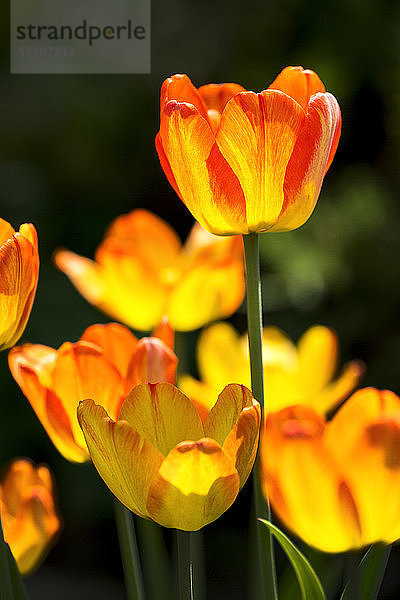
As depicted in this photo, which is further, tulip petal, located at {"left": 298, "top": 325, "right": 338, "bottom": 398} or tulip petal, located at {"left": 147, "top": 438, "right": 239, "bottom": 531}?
tulip petal, located at {"left": 298, "top": 325, "right": 338, "bottom": 398}

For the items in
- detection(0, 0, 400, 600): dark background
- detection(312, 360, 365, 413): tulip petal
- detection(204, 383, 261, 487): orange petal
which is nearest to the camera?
detection(204, 383, 261, 487): orange petal

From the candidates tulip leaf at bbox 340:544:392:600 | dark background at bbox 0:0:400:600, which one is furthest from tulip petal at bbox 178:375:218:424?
dark background at bbox 0:0:400:600

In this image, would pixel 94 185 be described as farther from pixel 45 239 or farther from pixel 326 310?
pixel 326 310

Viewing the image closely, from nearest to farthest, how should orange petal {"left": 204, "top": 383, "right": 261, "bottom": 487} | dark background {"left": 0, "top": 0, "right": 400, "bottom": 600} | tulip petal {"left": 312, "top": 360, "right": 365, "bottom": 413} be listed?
1. orange petal {"left": 204, "top": 383, "right": 261, "bottom": 487}
2. tulip petal {"left": 312, "top": 360, "right": 365, "bottom": 413}
3. dark background {"left": 0, "top": 0, "right": 400, "bottom": 600}

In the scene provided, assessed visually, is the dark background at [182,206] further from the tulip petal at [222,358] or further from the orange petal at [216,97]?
the orange petal at [216,97]

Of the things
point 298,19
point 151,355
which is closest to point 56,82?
point 298,19

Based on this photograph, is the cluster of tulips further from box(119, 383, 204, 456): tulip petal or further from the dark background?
the dark background

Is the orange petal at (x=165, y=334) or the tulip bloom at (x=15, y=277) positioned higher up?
the tulip bloom at (x=15, y=277)

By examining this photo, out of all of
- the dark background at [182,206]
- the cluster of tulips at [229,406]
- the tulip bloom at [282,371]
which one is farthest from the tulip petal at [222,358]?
the dark background at [182,206]
